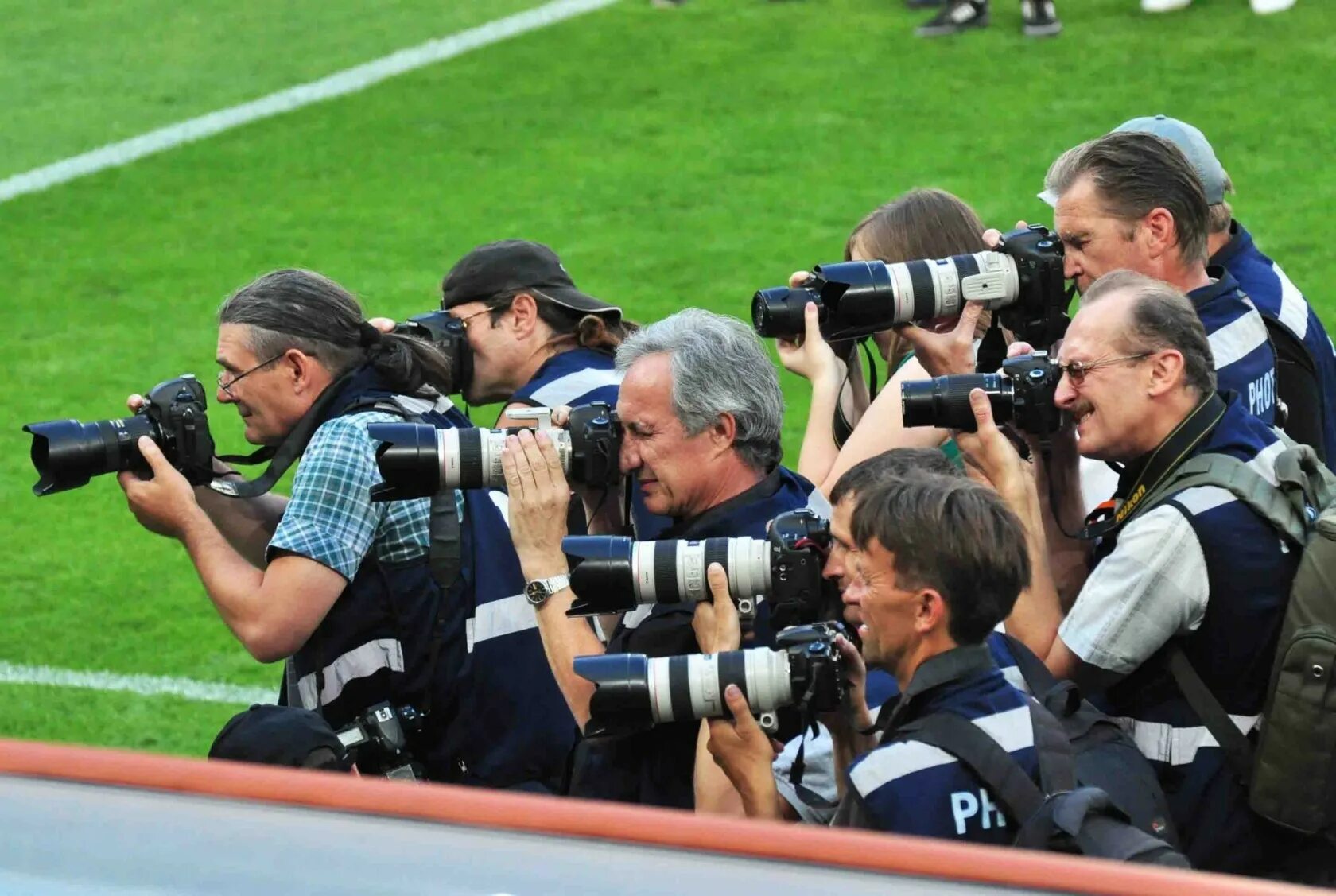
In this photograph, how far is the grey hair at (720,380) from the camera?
3.62 metres

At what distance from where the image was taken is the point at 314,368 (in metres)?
4.11

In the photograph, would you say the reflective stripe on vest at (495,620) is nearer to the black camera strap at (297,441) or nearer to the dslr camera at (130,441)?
the black camera strap at (297,441)

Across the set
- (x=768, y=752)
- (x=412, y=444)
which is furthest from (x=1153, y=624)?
(x=412, y=444)

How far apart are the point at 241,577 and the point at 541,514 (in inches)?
25.3

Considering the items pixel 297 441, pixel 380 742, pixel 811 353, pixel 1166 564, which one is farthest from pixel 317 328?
pixel 1166 564

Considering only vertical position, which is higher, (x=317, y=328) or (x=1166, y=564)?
(x=317, y=328)

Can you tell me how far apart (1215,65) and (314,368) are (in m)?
7.22

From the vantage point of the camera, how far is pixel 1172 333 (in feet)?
11.0

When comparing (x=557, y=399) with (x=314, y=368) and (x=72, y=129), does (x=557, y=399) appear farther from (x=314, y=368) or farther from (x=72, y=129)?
(x=72, y=129)

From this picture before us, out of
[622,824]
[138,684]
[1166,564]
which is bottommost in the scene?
[138,684]

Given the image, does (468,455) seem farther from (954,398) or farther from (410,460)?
(954,398)

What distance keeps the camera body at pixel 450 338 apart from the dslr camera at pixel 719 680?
1.38 metres

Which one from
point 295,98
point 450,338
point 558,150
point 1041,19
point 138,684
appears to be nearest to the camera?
point 450,338

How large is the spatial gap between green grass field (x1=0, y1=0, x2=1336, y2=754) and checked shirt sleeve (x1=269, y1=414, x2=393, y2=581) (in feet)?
11.1
